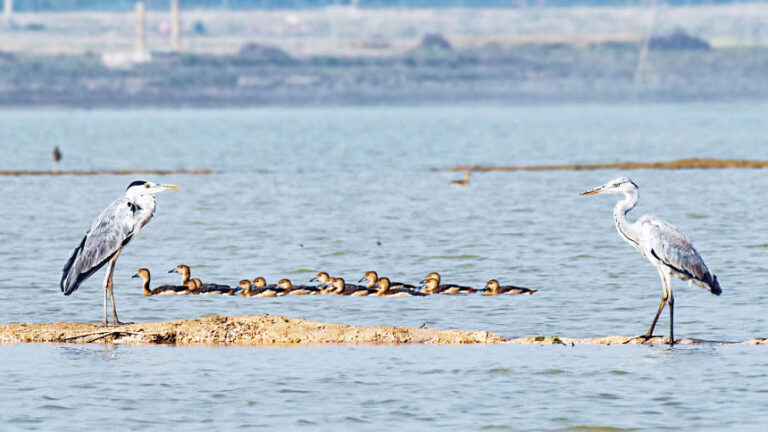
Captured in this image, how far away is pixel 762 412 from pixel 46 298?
46.8 ft

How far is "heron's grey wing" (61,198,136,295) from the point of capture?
23.8 meters

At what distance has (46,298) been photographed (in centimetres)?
2809

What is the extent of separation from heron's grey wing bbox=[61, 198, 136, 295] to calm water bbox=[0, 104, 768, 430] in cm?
162

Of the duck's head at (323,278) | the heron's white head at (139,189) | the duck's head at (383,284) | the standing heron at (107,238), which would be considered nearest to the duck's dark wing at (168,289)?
the duck's head at (323,278)

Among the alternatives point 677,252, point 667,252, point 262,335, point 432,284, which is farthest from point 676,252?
point 432,284

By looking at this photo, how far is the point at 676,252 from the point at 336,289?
315 inches

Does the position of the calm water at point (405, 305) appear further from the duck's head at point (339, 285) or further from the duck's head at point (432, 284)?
the duck's head at point (432, 284)

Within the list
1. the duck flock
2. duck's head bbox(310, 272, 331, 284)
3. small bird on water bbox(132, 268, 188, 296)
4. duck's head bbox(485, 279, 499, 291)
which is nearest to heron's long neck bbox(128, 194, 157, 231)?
the duck flock

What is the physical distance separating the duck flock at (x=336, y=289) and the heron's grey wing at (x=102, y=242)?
465 cm

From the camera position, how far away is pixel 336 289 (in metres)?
28.8

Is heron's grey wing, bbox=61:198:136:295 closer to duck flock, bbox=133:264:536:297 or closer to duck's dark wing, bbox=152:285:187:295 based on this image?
duck flock, bbox=133:264:536:297

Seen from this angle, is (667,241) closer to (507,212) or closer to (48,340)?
(48,340)

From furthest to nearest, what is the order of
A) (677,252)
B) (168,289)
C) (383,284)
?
(168,289), (383,284), (677,252)

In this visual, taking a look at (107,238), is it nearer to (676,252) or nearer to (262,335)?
(262,335)
